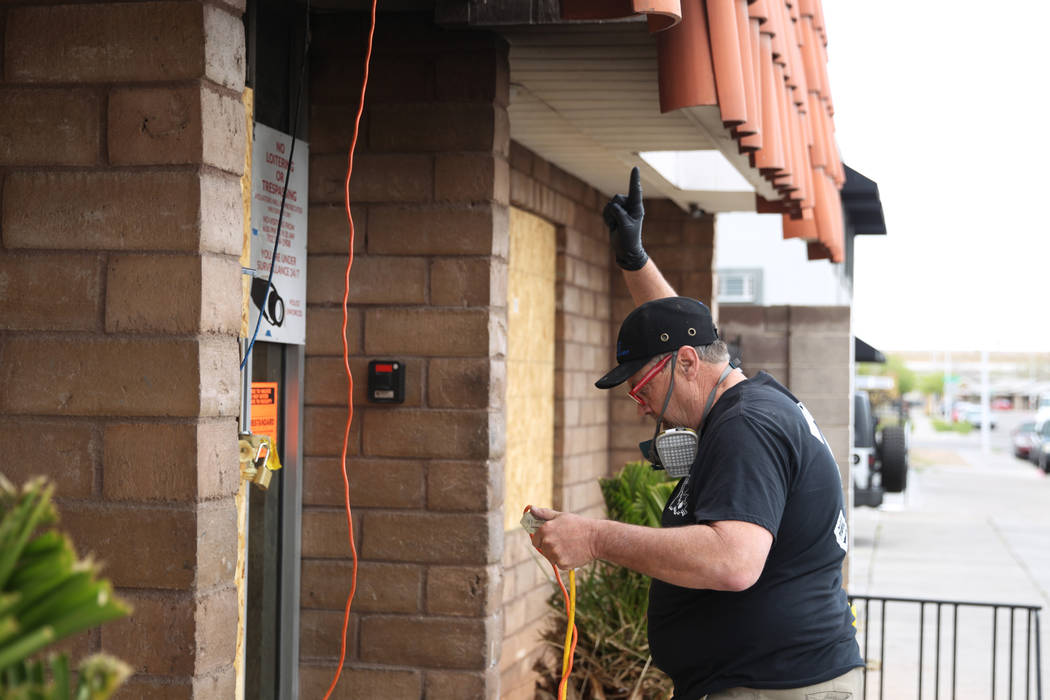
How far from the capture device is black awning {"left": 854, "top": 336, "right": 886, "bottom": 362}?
1673 centimetres

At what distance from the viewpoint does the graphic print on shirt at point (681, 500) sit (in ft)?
10.1

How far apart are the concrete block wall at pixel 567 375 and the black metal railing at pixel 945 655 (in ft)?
6.06

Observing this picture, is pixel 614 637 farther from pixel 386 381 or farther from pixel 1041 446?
pixel 1041 446

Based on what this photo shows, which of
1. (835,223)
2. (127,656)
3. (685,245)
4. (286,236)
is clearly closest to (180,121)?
(127,656)

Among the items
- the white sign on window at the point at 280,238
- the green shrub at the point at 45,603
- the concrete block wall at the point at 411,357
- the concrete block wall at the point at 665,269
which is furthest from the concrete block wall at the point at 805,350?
the green shrub at the point at 45,603

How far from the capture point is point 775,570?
301 cm

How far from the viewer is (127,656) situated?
272 centimetres

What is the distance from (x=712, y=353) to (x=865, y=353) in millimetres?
14425

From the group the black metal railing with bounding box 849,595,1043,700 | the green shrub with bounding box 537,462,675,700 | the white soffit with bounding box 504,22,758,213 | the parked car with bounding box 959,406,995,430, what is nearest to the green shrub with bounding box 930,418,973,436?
the parked car with bounding box 959,406,995,430

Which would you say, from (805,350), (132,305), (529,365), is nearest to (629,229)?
(132,305)

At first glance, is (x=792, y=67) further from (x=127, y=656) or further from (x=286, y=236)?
(x=127, y=656)

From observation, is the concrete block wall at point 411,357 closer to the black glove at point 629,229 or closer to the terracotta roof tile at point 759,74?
the black glove at point 629,229

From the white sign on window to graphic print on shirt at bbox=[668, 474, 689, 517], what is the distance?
65.1 inches

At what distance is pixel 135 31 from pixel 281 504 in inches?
91.8
